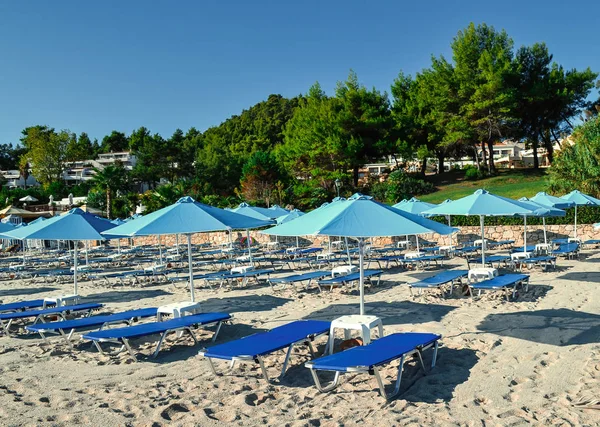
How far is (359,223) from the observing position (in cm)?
596

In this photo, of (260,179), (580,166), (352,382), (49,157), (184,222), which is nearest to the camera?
(352,382)

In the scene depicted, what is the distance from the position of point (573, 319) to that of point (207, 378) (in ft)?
17.5

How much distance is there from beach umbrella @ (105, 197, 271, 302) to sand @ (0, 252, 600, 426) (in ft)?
5.15

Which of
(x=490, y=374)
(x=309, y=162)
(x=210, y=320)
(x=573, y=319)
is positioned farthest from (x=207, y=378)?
(x=309, y=162)

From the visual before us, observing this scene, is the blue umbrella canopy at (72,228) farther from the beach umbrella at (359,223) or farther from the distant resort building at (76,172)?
the distant resort building at (76,172)

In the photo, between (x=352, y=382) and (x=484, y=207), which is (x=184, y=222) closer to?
(x=352, y=382)

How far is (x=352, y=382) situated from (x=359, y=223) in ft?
5.90

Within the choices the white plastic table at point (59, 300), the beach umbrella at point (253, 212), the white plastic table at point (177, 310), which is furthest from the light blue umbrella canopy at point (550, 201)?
the white plastic table at point (59, 300)

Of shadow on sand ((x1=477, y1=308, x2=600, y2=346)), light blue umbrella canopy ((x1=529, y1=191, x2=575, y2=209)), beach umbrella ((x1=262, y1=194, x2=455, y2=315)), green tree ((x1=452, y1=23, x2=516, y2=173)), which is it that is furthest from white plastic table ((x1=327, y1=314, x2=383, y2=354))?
green tree ((x1=452, y1=23, x2=516, y2=173))

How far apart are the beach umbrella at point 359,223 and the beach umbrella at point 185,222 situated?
166 cm

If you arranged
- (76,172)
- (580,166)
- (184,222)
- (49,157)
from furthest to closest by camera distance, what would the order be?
(76,172) < (49,157) < (580,166) < (184,222)

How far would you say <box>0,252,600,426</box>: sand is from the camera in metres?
4.29

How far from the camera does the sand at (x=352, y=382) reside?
4289 mm

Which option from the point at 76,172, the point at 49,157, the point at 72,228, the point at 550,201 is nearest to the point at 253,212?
the point at 72,228
